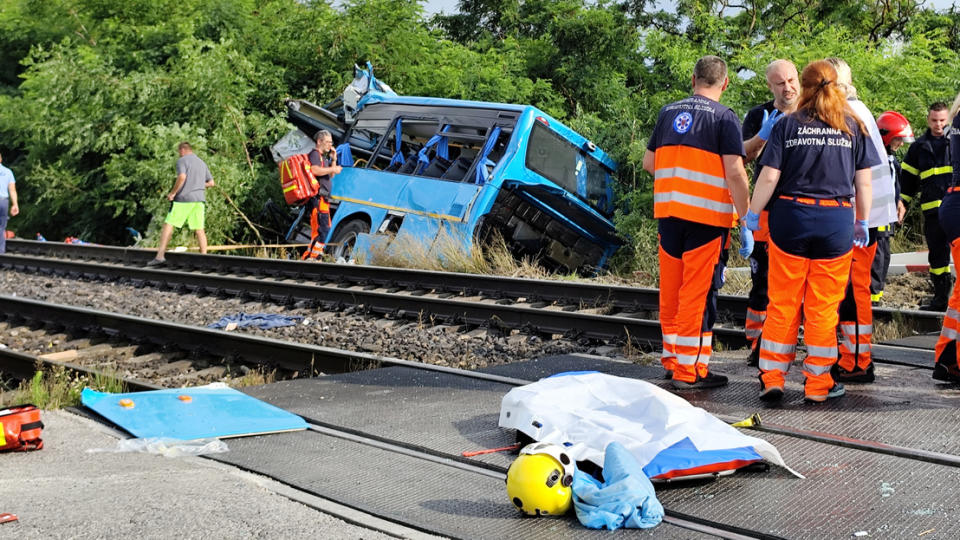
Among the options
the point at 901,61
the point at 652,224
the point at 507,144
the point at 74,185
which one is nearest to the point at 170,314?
the point at 507,144

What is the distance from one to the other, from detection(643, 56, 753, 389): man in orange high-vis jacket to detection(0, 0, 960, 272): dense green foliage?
30.1ft

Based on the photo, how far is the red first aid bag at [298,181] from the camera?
49.4ft

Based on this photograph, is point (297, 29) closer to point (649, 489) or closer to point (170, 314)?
point (170, 314)

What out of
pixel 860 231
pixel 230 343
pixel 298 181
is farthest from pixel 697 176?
pixel 298 181

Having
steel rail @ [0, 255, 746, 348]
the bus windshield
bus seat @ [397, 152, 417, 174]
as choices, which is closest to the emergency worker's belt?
steel rail @ [0, 255, 746, 348]

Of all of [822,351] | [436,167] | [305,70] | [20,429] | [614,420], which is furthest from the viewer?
[305,70]

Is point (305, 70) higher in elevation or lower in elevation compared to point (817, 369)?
higher

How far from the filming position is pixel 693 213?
605 cm

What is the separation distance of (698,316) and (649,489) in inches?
90.5

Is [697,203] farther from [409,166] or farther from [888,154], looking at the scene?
[409,166]

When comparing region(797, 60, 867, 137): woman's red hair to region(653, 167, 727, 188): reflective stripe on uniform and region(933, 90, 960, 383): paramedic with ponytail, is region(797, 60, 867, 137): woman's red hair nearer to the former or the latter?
region(653, 167, 727, 188): reflective stripe on uniform

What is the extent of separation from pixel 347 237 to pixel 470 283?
14.8ft

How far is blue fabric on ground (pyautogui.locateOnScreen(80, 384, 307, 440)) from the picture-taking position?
533 centimetres

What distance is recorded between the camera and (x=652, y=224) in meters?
13.7
